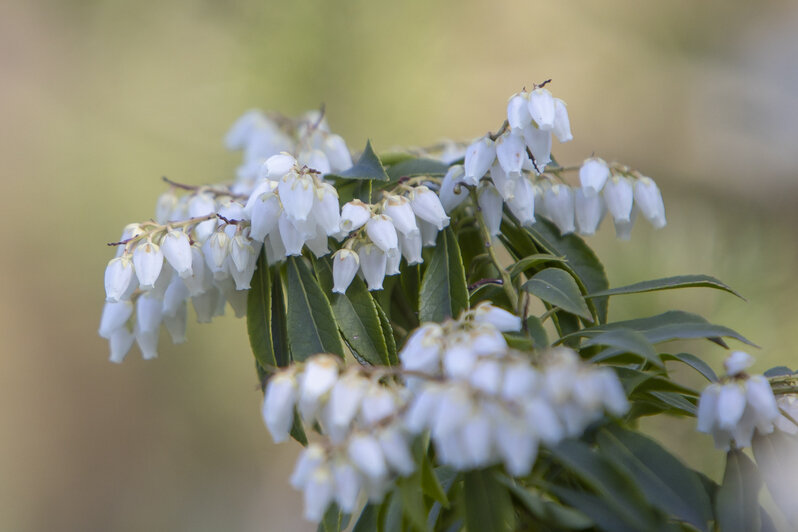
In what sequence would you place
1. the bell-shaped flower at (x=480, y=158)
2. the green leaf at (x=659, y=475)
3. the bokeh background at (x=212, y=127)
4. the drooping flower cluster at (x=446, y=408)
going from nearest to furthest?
the drooping flower cluster at (x=446, y=408)
the green leaf at (x=659, y=475)
the bell-shaped flower at (x=480, y=158)
the bokeh background at (x=212, y=127)

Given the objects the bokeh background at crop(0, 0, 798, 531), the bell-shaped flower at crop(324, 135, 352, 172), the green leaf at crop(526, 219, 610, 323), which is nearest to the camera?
the green leaf at crop(526, 219, 610, 323)

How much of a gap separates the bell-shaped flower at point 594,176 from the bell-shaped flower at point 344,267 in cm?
34

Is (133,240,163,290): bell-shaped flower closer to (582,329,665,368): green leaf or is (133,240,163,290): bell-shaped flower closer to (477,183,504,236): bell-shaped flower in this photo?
(477,183,504,236): bell-shaped flower

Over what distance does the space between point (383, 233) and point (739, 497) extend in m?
0.49

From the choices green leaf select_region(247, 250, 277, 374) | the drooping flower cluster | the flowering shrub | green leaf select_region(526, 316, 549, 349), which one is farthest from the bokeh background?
the drooping flower cluster

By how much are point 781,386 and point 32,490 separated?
3.45 m

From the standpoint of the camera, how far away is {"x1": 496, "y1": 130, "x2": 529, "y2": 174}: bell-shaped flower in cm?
89

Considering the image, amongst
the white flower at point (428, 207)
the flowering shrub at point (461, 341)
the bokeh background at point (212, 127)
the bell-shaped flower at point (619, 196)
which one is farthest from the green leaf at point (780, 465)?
the bokeh background at point (212, 127)

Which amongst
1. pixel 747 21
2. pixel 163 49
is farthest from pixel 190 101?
pixel 747 21

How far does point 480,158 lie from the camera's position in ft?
2.98

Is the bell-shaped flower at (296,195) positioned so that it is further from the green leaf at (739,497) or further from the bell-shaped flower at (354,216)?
the green leaf at (739,497)

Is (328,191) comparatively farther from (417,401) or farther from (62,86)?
(62,86)

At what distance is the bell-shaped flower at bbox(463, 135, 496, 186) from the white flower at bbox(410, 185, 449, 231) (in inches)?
2.2

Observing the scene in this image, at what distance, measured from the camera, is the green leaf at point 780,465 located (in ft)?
2.43
